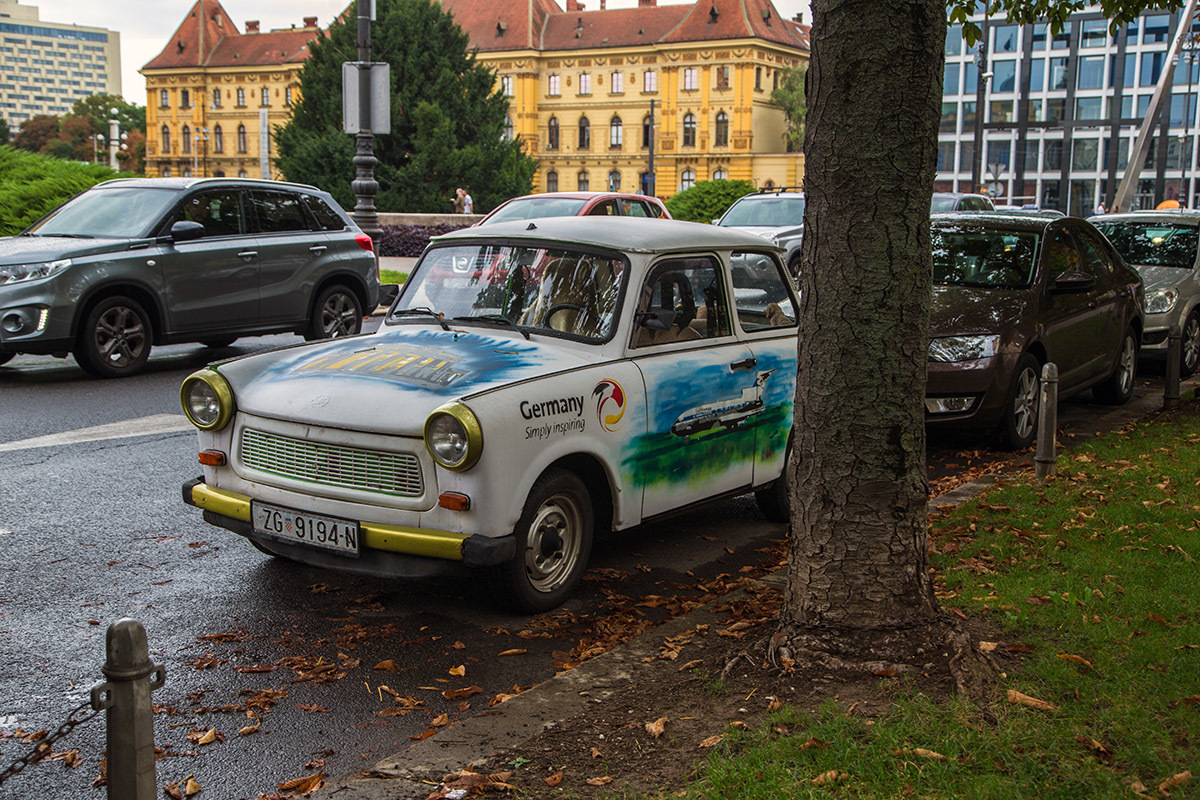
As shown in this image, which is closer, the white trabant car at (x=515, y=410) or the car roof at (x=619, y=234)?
the white trabant car at (x=515, y=410)

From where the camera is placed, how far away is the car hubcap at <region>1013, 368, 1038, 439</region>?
364 inches

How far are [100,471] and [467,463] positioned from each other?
13.7ft

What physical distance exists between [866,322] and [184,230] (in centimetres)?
911

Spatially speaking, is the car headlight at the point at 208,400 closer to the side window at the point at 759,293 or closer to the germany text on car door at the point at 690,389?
the germany text on car door at the point at 690,389

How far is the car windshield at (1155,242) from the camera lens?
1440 centimetres

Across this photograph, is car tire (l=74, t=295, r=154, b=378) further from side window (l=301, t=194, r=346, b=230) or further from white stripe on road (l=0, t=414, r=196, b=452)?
side window (l=301, t=194, r=346, b=230)

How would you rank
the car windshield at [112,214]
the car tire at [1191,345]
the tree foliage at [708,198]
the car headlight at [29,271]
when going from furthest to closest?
the tree foliage at [708,198] < the car tire at [1191,345] < the car windshield at [112,214] < the car headlight at [29,271]

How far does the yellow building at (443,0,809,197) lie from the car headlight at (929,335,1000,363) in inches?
3959

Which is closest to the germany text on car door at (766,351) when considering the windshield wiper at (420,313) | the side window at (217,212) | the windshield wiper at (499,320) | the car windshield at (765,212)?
the windshield wiper at (499,320)

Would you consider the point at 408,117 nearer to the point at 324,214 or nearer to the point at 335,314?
the point at 324,214

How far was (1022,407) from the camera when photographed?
30.6 ft

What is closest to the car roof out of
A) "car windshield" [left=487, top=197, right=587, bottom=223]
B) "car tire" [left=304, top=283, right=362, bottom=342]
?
"car tire" [left=304, top=283, right=362, bottom=342]

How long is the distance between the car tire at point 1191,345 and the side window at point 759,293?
8.63 metres

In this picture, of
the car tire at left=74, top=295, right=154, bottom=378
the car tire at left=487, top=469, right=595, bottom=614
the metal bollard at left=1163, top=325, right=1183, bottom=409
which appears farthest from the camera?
the car tire at left=74, top=295, right=154, bottom=378
